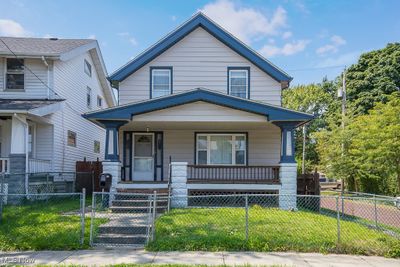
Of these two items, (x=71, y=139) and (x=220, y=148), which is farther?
(x=71, y=139)

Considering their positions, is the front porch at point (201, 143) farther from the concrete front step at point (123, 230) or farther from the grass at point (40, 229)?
the concrete front step at point (123, 230)

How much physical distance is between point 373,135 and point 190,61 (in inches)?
420

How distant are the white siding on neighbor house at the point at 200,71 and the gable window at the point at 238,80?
0.60 feet

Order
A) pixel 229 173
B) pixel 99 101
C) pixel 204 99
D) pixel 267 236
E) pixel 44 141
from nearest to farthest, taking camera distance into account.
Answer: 1. pixel 267 236
2. pixel 204 99
3. pixel 229 173
4. pixel 44 141
5. pixel 99 101

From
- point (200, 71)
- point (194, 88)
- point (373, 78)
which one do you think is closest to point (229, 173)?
point (194, 88)

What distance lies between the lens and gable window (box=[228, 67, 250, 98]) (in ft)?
50.8

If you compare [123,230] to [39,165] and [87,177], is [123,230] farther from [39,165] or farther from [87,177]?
[87,177]

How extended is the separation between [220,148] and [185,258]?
8952mm

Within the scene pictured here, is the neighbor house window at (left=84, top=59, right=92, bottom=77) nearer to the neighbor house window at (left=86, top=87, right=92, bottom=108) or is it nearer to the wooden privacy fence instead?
the neighbor house window at (left=86, top=87, right=92, bottom=108)

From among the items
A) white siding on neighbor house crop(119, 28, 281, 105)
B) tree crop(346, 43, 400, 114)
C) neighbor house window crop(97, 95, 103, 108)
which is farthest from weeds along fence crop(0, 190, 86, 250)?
tree crop(346, 43, 400, 114)

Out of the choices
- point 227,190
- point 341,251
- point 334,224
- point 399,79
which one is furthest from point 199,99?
point 399,79

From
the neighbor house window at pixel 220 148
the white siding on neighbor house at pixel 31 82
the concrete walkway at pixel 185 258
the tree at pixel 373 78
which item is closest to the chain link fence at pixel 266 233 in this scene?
the concrete walkway at pixel 185 258

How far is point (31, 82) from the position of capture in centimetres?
1559

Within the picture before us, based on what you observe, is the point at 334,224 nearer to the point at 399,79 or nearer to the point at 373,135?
the point at 373,135
